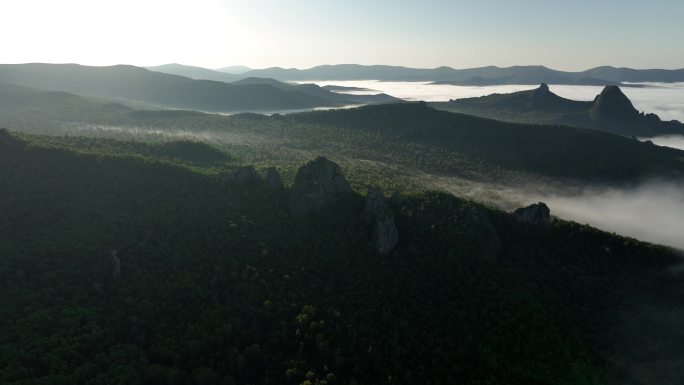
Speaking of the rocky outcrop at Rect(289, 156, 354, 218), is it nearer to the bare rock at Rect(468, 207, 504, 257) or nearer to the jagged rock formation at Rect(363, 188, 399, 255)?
the jagged rock formation at Rect(363, 188, 399, 255)

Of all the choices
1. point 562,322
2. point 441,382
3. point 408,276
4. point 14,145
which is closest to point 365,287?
point 408,276

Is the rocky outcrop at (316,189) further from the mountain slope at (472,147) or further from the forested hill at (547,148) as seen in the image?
the forested hill at (547,148)

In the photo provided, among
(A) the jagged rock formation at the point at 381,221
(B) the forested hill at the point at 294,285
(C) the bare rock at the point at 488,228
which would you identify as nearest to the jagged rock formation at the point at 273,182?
(B) the forested hill at the point at 294,285

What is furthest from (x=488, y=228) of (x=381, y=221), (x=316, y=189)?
(x=316, y=189)

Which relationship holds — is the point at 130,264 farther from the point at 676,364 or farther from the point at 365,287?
the point at 676,364

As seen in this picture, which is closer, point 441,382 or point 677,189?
point 441,382

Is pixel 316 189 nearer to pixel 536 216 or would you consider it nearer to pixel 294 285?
pixel 294 285
